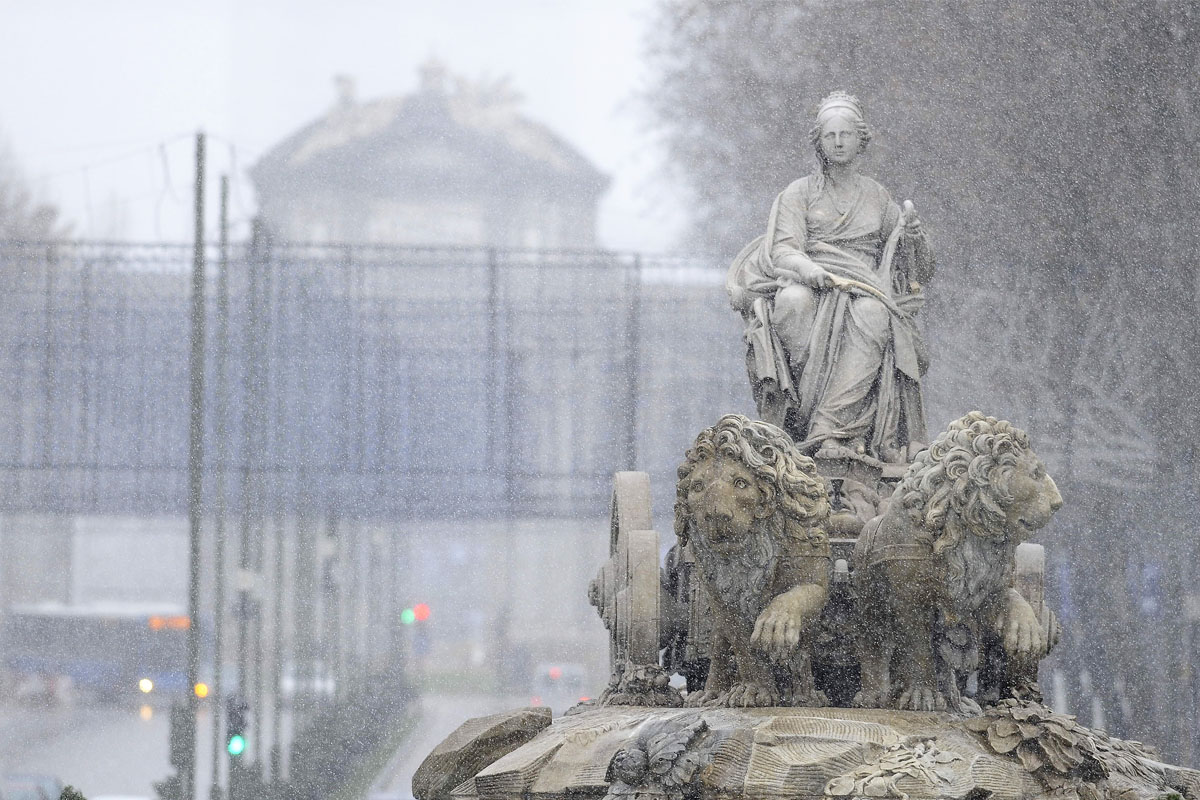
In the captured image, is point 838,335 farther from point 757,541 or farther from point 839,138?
point 757,541

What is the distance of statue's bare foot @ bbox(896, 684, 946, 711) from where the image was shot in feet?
21.7

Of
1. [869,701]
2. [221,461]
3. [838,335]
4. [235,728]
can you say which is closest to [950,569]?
[869,701]

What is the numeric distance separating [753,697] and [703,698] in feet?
1.16

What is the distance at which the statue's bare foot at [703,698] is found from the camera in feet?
22.4

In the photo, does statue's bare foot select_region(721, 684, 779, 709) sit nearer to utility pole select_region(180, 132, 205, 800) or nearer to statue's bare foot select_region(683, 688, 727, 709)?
statue's bare foot select_region(683, 688, 727, 709)

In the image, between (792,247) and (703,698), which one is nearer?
(703,698)

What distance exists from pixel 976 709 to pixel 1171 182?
9.17 m

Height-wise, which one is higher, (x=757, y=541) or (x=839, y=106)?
(x=839, y=106)

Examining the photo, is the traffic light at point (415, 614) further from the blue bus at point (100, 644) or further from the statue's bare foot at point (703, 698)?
the statue's bare foot at point (703, 698)

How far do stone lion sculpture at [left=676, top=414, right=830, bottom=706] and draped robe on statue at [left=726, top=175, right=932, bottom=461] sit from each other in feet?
3.60

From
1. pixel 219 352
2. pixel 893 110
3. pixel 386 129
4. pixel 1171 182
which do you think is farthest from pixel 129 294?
pixel 1171 182

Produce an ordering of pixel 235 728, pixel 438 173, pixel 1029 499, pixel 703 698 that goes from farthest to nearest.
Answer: pixel 438 173 < pixel 235 728 < pixel 703 698 < pixel 1029 499

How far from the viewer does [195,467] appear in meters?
16.9

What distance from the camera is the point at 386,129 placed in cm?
1847
